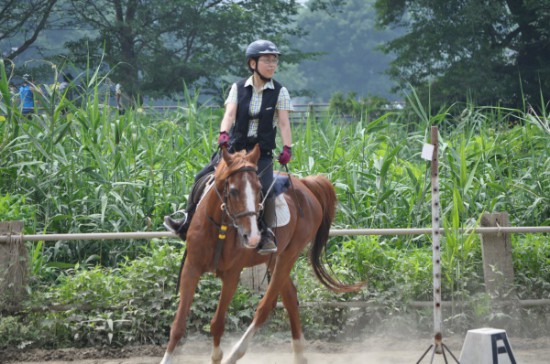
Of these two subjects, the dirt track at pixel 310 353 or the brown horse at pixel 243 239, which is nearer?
the brown horse at pixel 243 239

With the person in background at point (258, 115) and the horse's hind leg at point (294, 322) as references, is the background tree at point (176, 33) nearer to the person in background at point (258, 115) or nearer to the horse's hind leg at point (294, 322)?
the horse's hind leg at point (294, 322)

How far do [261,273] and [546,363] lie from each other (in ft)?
9.67

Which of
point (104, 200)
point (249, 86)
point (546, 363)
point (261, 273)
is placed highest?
point (249, 86)

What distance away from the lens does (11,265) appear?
9055mm

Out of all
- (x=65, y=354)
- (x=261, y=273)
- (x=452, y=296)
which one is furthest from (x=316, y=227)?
(x=65, y=354)

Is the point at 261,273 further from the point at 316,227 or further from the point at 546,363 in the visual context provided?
the point at 546,363

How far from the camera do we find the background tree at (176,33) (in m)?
25.4

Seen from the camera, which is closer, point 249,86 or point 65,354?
point 249,86

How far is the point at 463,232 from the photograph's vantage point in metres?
9.77

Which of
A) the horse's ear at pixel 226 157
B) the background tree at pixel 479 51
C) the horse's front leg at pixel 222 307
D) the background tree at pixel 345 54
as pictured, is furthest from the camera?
the background tree at pixel 345 54

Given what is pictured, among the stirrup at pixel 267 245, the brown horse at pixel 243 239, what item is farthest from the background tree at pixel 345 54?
the stirrup at pixel 267 245

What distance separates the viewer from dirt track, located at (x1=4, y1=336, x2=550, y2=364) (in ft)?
27.1

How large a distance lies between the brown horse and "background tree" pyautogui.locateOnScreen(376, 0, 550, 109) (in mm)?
12643

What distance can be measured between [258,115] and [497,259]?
361 centimetres
